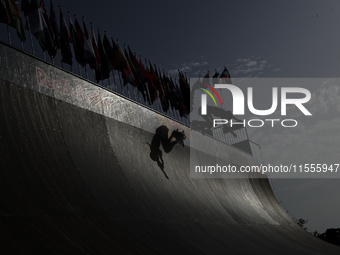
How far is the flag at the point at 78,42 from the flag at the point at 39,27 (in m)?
1.77

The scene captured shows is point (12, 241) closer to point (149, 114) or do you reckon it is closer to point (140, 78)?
point (149, 114)

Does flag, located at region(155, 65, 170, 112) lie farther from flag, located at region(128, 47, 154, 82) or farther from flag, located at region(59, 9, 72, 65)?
flag, located at region(59, 9, 72, 65)

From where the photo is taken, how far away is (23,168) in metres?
5.64

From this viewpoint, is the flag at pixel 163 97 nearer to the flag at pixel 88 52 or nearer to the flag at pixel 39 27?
the flag at pixel 88 52

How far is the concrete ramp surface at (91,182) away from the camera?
500cm

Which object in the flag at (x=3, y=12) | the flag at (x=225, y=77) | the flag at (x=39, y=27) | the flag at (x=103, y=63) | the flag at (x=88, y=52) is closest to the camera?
the flag at (x=3, y=12)

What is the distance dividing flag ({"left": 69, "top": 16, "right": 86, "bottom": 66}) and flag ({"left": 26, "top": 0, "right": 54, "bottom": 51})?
1.77 meters

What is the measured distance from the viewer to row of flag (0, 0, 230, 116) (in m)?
9.61

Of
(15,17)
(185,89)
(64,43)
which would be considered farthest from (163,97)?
(15,17)

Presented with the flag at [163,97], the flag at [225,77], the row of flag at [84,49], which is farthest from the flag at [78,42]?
the flag at [225,77]

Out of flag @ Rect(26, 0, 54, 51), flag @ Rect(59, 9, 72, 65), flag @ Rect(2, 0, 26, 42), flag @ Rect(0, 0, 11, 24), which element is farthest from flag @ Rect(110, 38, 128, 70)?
flag @ Rect(0, 0, 11, 24)

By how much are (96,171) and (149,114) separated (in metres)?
5.05

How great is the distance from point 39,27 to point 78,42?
2.02m

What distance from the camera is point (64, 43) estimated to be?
11.3 metres
